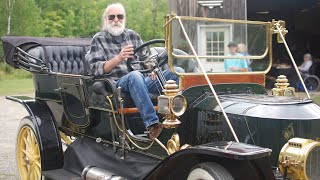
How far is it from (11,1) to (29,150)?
21.7 m

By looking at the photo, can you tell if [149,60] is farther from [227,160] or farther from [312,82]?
[312,82]

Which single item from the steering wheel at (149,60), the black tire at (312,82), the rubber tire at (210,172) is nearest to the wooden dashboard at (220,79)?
the steering wheel at (149,60)

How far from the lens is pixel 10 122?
10.4 m

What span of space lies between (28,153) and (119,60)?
183 centimetres

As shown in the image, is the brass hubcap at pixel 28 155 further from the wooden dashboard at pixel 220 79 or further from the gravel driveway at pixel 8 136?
the wooden dashboard at pixel 220 79

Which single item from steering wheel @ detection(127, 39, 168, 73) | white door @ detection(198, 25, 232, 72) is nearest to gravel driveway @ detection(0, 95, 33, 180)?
steering wheel @ detection(127, 39, 168, 73)

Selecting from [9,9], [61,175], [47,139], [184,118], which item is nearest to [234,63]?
[184,118]

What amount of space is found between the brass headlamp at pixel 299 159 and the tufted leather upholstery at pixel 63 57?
3.12 meters

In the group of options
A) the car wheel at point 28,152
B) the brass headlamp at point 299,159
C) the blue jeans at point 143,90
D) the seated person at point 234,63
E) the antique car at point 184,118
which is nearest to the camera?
the brass headlamp at point 299,159

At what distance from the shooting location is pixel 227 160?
3.13 metres

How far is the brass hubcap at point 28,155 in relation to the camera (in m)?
5.11

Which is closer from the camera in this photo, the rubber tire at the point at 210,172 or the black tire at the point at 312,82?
the rubber tire at the point at 210,172

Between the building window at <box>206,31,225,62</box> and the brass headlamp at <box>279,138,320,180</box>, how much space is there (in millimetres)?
1146

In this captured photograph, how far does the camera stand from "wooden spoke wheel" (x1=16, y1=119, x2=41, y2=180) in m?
5.10
